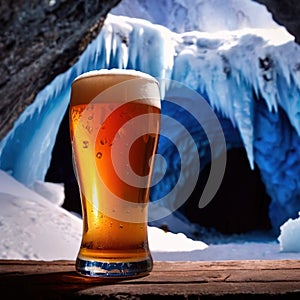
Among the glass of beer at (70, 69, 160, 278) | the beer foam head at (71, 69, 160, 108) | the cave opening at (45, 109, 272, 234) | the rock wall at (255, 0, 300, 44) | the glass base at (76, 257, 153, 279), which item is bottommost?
the cave opening at (45, 109, 272, 234)

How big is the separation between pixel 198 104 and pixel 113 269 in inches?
234

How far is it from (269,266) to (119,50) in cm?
498

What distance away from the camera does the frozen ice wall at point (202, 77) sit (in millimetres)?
4926

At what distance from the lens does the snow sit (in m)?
4.33

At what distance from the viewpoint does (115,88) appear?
60 cm

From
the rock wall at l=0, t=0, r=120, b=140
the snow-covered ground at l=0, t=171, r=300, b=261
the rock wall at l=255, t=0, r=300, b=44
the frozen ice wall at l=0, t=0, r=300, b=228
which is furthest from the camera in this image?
the frozen ice wall at l=0, t=0, r=300, b=228

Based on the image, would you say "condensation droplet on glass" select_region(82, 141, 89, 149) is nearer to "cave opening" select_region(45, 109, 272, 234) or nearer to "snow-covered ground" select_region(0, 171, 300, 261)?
"snow-covered ground" select_region(0, 171, 300, 261)

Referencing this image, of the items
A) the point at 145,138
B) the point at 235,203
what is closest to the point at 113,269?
the point at 145,138

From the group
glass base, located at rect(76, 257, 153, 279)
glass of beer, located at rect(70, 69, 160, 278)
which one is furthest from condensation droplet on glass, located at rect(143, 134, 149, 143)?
glass base, located at rect(76, 257, 153, 279)

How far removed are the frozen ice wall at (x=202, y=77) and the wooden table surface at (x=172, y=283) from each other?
13.5 ft

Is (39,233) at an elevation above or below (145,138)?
below

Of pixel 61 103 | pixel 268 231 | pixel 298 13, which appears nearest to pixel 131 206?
pixel 298 13

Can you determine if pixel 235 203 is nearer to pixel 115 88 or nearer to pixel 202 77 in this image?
pixel 202 77

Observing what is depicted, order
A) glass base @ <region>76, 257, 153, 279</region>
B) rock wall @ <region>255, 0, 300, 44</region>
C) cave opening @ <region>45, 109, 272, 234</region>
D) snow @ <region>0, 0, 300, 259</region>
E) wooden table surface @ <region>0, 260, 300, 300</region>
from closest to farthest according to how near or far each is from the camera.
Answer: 1. wooden table surface @ <region>0, 260, 300, 300</region>
2. glass base @ <region>76, 257, 153, 279</region>
3. rock wall @ <region>255, 0, 300, 44</region>
4. snow @ <region>0, 0, 300, 259</region>
5. cave opening @ <region>45, 109, 272, 234</region>
